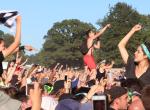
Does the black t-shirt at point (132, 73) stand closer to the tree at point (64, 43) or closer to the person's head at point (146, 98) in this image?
the person's head at point (146, 98)

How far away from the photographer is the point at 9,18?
7.78 metres

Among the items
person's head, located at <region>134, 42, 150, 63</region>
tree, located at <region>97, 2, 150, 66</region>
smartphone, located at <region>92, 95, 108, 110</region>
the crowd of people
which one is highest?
tree, located at <region>97, 2, 150, 66</region>

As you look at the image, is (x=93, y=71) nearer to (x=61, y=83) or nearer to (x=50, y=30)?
(x=61, y=83)

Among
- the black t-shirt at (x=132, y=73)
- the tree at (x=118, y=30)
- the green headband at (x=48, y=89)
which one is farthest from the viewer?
the tree at (x=118, y=30)

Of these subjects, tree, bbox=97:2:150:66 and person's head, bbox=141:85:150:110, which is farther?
tree, bbox=97:2:150:66

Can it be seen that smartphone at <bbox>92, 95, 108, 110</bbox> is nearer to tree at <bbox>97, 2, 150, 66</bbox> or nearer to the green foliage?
the green foliage

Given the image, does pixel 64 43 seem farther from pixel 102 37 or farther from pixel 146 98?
pixel 146 98

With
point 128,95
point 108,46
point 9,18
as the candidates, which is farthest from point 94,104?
point 108,46

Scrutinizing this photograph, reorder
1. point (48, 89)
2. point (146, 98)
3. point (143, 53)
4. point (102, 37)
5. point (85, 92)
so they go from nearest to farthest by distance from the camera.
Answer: point (146, 98)
point (85, 92)
point (143, 53)
point (48, 89)
point (102, 37)

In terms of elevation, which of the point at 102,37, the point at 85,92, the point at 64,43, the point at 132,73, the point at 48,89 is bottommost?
the point at 85,92

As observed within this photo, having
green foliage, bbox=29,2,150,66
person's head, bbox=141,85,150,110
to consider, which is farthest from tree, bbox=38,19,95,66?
person's head, bbox=141,85,150,110

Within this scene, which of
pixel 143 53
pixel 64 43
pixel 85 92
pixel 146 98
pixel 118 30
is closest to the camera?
pixel 146 98

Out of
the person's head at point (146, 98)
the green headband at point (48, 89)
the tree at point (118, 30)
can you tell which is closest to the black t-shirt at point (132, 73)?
the green headband at point (48, 89)

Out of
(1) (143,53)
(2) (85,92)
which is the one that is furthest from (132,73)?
(2) (85,92)
